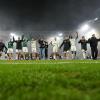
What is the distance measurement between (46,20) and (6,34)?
26.2ft

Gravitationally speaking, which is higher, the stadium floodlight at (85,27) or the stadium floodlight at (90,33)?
the stadium floodlight at (85,27)

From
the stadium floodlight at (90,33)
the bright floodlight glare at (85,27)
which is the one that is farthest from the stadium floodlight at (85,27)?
the stadium floodlight at (90,33)

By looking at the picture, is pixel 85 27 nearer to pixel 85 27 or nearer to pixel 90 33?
pixel 85 27

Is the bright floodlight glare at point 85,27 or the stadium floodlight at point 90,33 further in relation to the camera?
the bright floodlight glare at point 85,27

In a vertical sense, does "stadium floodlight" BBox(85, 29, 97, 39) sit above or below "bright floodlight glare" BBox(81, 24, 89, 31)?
below

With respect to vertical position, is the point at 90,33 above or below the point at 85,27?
below

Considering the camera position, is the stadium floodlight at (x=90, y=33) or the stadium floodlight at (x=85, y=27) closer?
the stadium floodlight at (x=90, y=33)

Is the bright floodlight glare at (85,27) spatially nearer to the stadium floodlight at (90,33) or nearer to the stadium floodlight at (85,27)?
the stadium floodlight at (85,27)

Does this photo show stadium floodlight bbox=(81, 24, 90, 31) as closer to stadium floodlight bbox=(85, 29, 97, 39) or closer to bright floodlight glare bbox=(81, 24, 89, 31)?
bright floodlight glare bbox=(81, 24, 89, 31)

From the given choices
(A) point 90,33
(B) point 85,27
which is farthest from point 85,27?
(A) point 90,33

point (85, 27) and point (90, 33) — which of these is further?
point (85, 27)

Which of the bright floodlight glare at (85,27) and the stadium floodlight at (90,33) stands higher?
the bright floodlight glare at (85,27)

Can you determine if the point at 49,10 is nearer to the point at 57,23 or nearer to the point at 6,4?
the point at 57,23

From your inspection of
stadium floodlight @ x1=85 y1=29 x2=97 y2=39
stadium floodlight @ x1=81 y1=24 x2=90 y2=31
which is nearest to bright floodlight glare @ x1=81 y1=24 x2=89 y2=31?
stadium floodlight @ x1=81 y1=24 x2=90 y2=31
